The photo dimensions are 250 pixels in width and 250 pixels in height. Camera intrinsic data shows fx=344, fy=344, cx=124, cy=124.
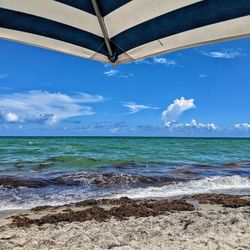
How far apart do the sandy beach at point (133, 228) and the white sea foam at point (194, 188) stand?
2.03m

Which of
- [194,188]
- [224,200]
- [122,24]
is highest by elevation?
[122,24]

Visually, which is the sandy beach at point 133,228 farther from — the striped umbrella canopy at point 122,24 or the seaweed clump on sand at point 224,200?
the striped umbrella canopy at point 122,24

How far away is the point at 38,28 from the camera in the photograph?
90.7 inches

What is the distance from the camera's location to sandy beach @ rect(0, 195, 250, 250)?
171 inches

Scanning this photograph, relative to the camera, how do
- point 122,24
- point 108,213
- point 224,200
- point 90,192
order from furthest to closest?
point 90,192 < point 224,200 < point 108,213 < point 122,24

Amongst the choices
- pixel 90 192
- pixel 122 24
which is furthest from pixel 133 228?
pixel 90 192

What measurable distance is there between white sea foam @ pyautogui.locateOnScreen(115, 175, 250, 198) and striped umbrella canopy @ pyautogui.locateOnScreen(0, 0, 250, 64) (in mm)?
6814

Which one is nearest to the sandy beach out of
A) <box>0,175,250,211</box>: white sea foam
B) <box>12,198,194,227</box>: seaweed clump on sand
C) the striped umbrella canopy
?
<box>12,198,194,227</box>: seaweed clump on sand

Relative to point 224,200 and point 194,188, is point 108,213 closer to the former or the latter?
point 224,200

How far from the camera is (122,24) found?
2.26m

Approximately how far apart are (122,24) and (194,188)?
8.61 m

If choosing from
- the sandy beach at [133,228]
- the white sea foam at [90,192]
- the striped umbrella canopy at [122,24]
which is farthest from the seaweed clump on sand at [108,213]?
the striped umbrella canopy at [122,24]

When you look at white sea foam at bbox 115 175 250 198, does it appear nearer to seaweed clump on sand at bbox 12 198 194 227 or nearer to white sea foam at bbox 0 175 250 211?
white sea foam at bbox 0 175 250 211

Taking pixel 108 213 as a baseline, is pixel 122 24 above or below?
above
